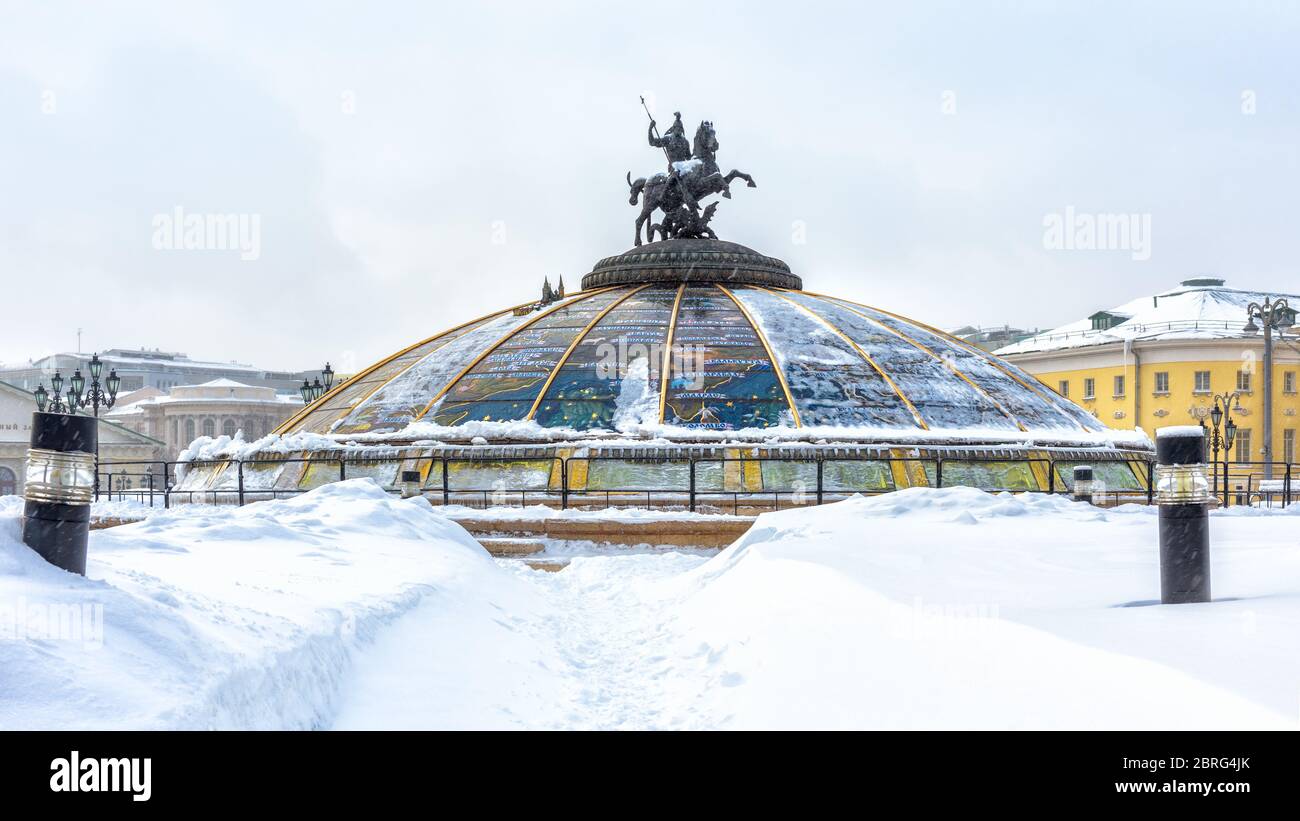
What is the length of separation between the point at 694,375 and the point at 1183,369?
2821cm

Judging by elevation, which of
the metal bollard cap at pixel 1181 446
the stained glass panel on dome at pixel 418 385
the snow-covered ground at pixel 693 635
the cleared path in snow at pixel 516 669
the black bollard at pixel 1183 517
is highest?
the stained glass panel on dome at pixel 418 385

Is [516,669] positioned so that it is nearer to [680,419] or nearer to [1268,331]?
[680,419]

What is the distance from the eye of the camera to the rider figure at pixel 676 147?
2328cm

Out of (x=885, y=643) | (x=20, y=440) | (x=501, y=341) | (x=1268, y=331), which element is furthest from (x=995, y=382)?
(x=20, y=440)

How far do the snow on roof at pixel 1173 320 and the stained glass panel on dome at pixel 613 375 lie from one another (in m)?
27.1

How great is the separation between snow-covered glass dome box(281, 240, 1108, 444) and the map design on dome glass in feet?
0.12

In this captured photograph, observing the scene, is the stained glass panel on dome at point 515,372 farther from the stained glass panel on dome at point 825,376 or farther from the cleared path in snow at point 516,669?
the cleared path in snow at point 516,669

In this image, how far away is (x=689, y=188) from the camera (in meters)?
23.2

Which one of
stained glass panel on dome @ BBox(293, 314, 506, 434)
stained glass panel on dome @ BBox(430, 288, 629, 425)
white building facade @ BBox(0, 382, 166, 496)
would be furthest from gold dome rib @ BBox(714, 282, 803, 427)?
white building facade @ BBox(0, 382, 166, 496)

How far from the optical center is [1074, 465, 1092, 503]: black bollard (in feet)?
49.0

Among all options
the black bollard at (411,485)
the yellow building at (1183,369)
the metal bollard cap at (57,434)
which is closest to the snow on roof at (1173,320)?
the yellow building at (1183,369)
